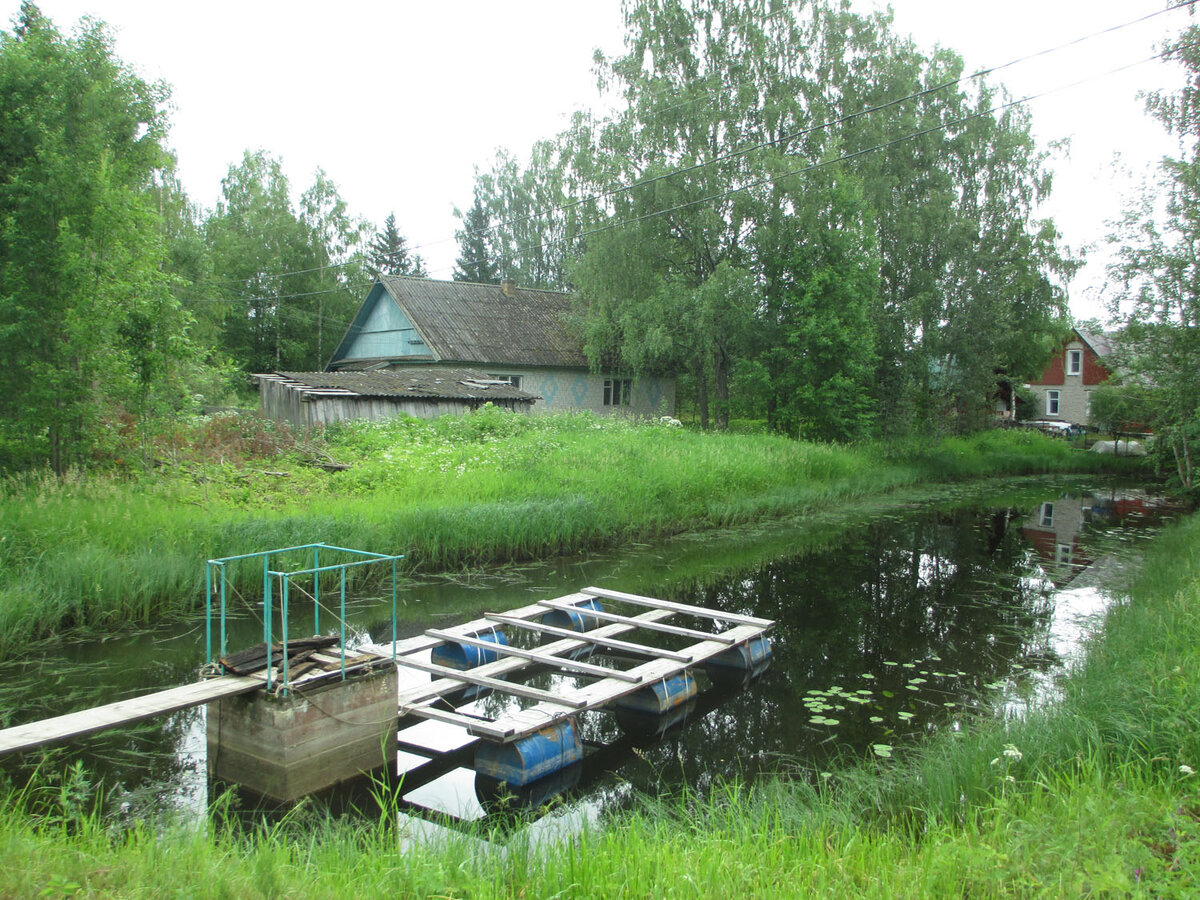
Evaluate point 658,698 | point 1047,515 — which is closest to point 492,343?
point 1047,515

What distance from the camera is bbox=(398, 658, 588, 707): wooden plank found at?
20.6ft

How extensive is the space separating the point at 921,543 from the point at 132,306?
45.3 ft

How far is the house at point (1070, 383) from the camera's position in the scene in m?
44.3

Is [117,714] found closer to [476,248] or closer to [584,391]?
[584,391]

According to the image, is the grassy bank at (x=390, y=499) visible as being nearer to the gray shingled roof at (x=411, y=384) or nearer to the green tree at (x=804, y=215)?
the gray shingled roof at (x=411, y=384)

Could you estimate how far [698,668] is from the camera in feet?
28.3

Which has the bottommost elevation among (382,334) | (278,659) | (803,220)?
(278,659)

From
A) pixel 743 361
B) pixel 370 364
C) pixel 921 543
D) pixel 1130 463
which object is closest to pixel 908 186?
pixel 743 361

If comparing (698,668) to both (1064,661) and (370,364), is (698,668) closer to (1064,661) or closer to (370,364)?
(1064,661)

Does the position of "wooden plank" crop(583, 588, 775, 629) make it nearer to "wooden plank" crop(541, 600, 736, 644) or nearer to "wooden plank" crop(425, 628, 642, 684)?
"wooden plank" crop(541, 600, 736, 644)

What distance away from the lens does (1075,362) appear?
1799 inches

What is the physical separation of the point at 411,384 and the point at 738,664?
14.9 metres

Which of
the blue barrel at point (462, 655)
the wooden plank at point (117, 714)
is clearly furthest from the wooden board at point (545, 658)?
the wooden plank at point (117, 714)

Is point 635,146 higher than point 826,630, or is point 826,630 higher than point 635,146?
point 635,146
